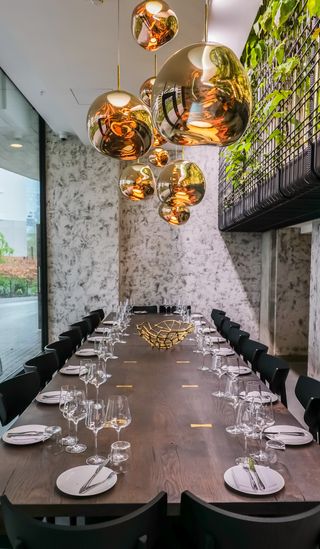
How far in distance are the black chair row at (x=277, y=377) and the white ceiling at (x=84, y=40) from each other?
2986 mm

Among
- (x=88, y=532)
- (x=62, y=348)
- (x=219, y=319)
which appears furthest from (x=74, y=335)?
(x=88, y=532)

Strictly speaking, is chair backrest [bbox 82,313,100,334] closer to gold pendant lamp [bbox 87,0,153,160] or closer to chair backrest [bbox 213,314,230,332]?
chair backrest [bbox 213,314,230,332]

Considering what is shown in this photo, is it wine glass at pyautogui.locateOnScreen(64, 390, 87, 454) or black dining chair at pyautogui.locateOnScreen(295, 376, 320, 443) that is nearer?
wine glass at pyautogui.locateOnScreen(64, 390, 87, 454)

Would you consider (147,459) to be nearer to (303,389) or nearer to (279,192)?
(303,389)

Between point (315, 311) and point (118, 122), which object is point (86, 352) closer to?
point (118, 122)

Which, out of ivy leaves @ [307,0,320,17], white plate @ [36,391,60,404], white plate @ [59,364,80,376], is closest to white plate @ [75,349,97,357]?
white plate @ [59,364,80,376]

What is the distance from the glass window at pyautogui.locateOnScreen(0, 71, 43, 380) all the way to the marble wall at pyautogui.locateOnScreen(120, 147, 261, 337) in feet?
5.72

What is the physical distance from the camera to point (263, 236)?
857 cm

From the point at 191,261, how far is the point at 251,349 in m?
4.20

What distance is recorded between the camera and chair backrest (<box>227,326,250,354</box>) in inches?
197

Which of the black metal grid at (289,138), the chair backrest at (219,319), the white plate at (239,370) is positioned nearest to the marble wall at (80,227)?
the chair backrest at (219,319)

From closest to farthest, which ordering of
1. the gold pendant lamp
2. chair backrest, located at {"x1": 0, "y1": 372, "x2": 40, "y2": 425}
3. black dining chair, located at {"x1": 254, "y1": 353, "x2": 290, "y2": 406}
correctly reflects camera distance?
the gold pendant lamp < chair backrest, located at {"x1": 0, "y1": 372, "x2": 40, "y2": 425} < black dining chair, located at {"x1": 254, "y1": 353, "x2": 290, "y2": 406}

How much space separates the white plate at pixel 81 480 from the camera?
1606 millimetres

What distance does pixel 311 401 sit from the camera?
2.58 meters
